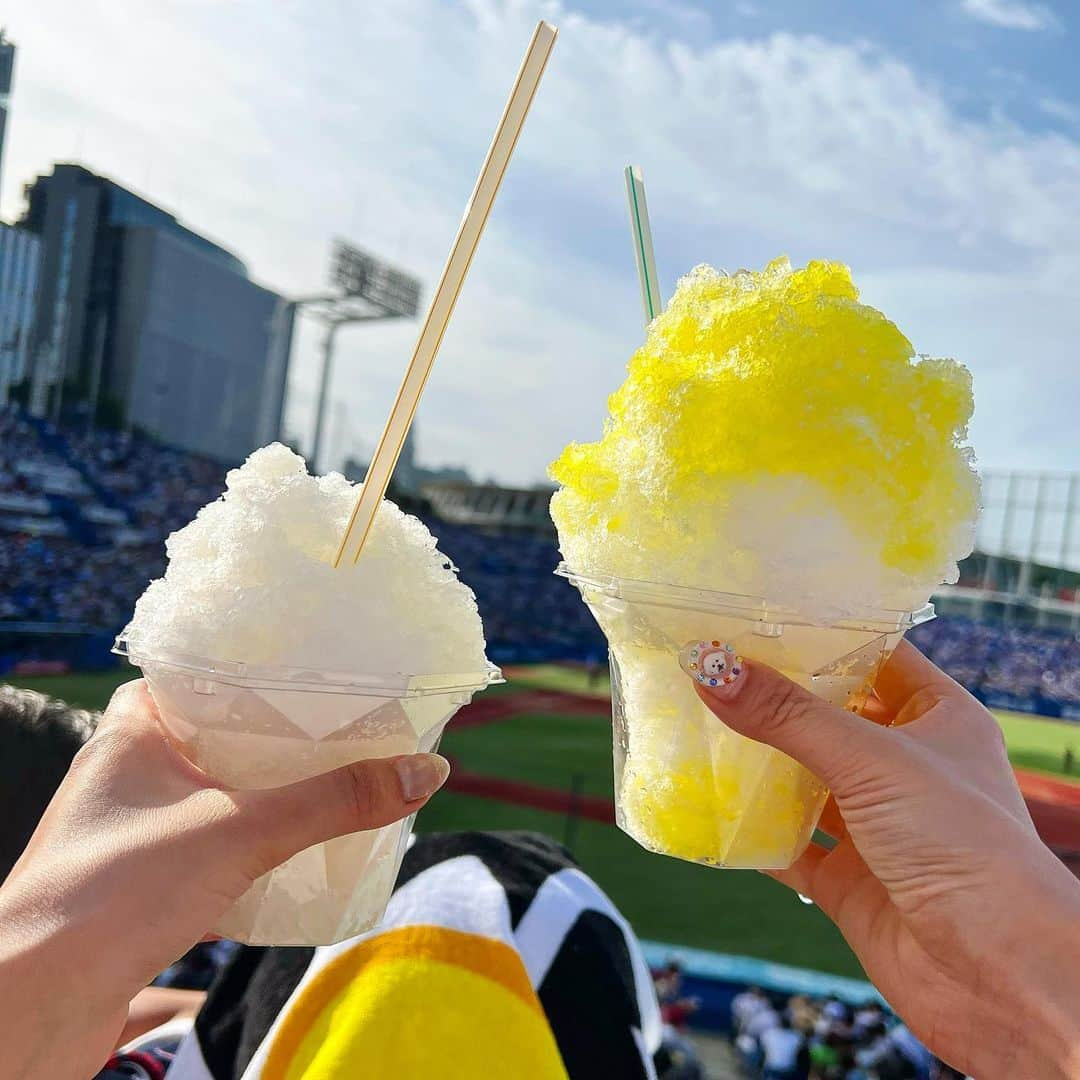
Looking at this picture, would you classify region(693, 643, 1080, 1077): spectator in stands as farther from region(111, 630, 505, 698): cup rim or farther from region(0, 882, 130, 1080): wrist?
region(0, 882, 130, 1080): wrist

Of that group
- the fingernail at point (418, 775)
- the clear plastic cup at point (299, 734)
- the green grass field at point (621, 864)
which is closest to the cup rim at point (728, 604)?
the clear plastic cup at point (299, 734)

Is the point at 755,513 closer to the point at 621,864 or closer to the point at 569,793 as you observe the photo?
the point at 621,864

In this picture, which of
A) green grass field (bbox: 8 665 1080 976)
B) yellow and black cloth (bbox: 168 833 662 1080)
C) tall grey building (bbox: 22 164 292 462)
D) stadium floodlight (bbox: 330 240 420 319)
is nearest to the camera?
yellow and black cloth (bbox: 168 833 662 1080)

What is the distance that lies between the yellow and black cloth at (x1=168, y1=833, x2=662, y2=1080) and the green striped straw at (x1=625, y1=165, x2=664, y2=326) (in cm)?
108

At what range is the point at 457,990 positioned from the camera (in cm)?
150

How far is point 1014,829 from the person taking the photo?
120 cm

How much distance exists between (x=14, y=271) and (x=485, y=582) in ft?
59.4

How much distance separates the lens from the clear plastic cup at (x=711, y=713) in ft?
4.24

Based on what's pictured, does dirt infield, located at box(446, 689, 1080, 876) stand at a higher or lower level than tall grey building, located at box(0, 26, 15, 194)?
lower

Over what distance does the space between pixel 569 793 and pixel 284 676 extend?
1230cm

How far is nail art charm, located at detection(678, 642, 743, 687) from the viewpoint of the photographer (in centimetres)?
121

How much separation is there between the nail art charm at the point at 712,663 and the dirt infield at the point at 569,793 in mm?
7299

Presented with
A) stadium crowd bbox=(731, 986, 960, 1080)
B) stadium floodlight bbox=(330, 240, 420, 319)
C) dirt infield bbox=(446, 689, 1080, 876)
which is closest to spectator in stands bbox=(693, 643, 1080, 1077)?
stadium crowd bbox=(731, 986, 960, 1080)

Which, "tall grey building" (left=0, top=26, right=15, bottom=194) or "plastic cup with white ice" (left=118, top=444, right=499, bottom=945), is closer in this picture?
"plastic cup with white ice" (left=118, top=444, right=499, bottom=945)
